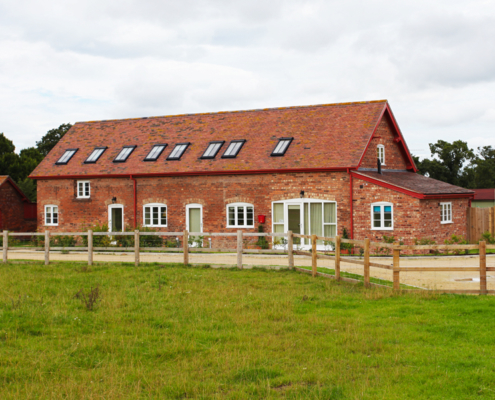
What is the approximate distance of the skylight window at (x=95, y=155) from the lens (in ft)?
100

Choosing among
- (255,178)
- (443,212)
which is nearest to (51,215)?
(255,178)

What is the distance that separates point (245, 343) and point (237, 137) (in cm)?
2168

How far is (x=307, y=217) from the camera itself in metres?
25.3

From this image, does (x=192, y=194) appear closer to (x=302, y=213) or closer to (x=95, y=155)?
(x=302, y=213)

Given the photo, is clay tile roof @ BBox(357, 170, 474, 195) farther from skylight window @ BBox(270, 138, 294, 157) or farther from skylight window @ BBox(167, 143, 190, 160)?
skylight window @ BBox(167, 143, 190, 160)

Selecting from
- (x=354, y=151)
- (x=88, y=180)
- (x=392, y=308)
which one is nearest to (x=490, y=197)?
(x=354, y=151)

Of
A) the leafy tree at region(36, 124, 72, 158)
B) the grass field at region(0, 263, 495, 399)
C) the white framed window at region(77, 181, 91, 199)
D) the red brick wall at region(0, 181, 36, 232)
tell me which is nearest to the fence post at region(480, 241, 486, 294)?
the grass field at region(0, 263, 495, 399)

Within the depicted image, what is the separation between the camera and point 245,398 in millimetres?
5961

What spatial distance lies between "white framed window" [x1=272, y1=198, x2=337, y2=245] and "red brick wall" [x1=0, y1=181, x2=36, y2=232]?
19.3 metres

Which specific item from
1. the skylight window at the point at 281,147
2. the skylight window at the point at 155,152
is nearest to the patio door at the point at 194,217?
the skylight window at the point at 155,152

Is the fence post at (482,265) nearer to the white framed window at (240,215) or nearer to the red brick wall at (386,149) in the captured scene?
the red brick wall at (386,149)

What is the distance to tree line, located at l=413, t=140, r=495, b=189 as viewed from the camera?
56.9m

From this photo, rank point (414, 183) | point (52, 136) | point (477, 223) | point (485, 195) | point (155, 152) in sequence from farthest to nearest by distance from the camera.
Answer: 1. point (52, 136)
2. point (485, 195)
3. point (155, 152)
4. point (477, 223)
5. point (414, 183)

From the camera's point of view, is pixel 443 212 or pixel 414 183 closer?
pixel 443 212
